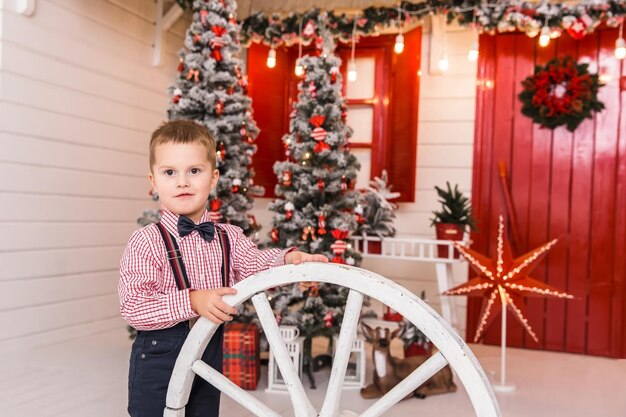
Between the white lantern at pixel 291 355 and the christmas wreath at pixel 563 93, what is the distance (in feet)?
7.59

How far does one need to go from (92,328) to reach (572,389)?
2.84m

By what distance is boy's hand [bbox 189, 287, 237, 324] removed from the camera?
3.85 feet

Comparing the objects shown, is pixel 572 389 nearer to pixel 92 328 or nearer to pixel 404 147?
pixel 404 147

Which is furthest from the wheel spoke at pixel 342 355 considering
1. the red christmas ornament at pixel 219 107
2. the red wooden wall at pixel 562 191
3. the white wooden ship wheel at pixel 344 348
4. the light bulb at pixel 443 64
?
the light bulb at pixel 443 64

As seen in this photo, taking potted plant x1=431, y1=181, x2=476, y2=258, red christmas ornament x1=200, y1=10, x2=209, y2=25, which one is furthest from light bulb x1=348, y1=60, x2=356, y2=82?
red christmas ornament x1=200, y1=10, x2=209, y2=25

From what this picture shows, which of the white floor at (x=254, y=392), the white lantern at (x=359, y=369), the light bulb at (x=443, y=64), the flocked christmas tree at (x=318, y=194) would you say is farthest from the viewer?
the light bulb at (x=443, y=64)

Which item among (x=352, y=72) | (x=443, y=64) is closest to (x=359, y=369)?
(x=352, y=72)

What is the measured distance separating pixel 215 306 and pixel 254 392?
198 cm

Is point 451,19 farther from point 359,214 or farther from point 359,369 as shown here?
point 359,369

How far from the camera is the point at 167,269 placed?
146 centimetres

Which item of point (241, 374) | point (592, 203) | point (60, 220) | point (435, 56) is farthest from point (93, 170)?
point (592, 203)

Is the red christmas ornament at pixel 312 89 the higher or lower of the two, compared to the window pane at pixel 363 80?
lower

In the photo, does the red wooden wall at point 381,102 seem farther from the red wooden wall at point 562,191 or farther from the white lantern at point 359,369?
the white lantern at point 359,369

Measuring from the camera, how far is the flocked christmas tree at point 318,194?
3.29m
